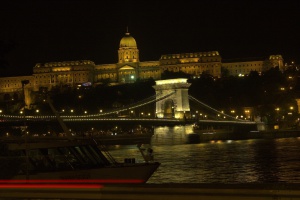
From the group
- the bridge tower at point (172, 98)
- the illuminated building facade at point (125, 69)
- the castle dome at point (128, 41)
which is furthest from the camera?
the castle dome at point (128, 41)

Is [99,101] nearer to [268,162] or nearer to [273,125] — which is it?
[273,125]

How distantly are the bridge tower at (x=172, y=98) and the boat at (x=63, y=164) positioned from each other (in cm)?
5591

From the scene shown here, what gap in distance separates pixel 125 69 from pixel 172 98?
55.6 meters

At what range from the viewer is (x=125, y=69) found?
127750 mm

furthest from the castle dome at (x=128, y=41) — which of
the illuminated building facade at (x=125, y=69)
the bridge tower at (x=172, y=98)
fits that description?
the bridge tower at (x=172, y=98)

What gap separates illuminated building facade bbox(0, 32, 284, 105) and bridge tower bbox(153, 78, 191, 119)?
4874cm

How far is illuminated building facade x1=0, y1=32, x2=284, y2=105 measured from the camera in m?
124

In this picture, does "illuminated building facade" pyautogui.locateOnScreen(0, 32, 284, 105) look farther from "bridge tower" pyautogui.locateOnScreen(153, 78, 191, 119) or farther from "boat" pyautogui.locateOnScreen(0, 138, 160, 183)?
"boat" pyautogui.locateOnScreen(0, 138, 160, 183)

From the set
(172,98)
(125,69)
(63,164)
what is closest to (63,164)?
(63,164)

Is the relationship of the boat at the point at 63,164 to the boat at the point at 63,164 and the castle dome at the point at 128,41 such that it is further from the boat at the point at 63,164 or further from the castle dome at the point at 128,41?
the castle dome at the point at 128,41

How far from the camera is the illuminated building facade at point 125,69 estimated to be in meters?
124

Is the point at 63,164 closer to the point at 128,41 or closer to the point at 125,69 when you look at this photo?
the point at 125,69

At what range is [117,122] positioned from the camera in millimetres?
47656

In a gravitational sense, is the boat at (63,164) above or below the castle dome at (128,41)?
below
